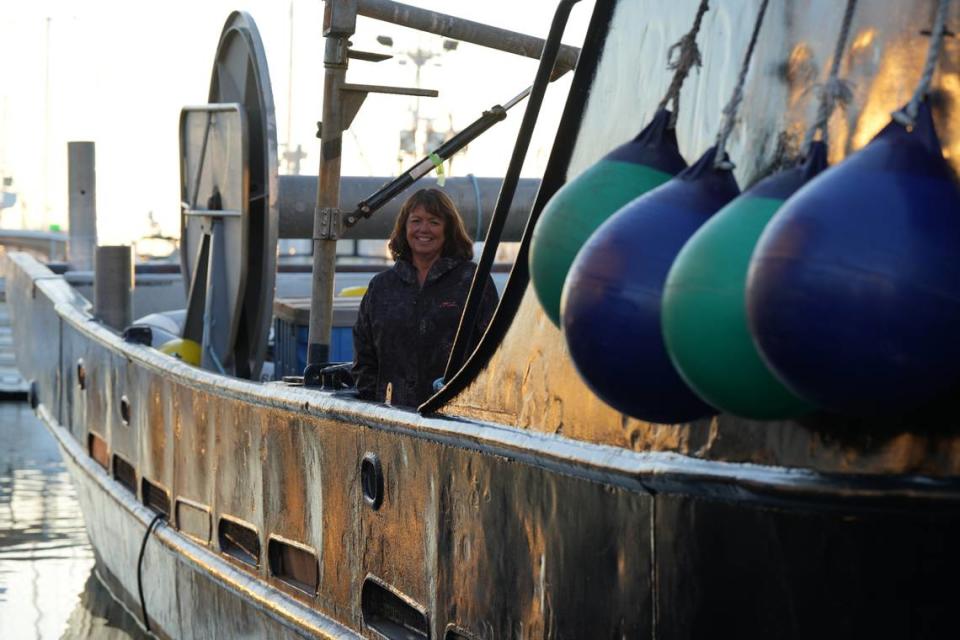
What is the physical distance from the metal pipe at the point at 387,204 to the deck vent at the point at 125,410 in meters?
1.19

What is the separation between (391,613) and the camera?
15.8 ft

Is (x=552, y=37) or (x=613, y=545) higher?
(x=552, y=37)

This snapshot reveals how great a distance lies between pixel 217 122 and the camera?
868 centimetres

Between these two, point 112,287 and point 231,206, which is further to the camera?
point 112,287

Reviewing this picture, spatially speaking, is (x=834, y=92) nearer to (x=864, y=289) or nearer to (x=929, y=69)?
(x=929, y=69)

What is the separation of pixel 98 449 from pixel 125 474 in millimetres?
801

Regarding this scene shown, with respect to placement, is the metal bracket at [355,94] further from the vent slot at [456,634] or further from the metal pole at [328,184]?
the vent slot at [456,634]

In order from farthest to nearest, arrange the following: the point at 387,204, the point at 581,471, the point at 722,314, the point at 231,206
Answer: the point at 231,206 → the point at 387,204 → the point at 581,471 → the point at 722,314

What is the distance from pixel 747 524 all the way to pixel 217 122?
20.4ft

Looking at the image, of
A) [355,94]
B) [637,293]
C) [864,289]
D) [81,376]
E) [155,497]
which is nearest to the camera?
[864,289]

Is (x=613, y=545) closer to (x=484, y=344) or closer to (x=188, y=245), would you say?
(x=484, y=344)

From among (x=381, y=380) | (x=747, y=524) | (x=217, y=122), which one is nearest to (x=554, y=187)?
(x=747, y=524)

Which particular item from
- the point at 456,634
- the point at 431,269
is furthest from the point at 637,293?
the point at 431,269

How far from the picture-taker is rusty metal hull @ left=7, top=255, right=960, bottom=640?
2.71 m
